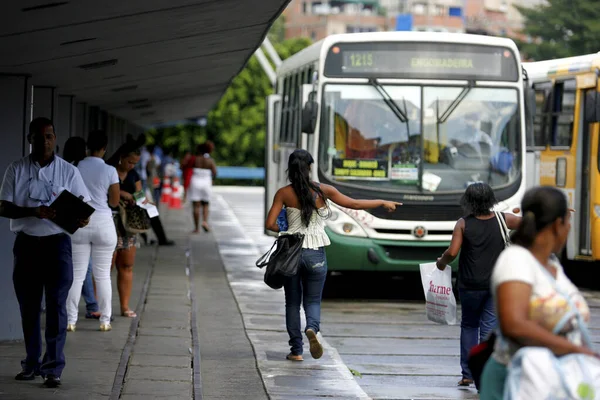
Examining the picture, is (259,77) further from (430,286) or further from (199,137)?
(430,286)

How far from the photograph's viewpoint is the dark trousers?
8.38m

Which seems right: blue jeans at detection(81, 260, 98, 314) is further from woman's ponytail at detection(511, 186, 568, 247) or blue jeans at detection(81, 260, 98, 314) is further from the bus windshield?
woman's ponytail at detection(511, 186, 568, 247)

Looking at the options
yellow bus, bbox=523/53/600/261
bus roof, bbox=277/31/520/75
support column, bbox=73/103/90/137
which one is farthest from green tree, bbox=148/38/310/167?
bus roof, bbox=277/31/520/75

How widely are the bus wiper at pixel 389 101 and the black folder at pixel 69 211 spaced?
7.14m

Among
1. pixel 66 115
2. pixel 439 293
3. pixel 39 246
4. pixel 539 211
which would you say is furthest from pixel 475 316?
pixel 66 115

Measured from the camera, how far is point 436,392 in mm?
9117

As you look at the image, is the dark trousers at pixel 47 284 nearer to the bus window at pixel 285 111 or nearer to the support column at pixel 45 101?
the support column at pixel 45 101

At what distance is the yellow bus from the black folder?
8122 mm

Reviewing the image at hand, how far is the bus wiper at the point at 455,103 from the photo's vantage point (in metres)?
15.0

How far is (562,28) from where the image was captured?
61969mm

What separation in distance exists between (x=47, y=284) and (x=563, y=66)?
37.3 feet

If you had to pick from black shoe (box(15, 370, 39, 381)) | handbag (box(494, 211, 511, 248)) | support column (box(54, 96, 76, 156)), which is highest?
support column (box(54, 96, 76, 156))

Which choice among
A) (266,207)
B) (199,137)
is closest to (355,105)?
(266,207)

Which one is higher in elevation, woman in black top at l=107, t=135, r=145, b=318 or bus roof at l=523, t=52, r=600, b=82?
bus roof at l=523, t=52, r=600, b=82
